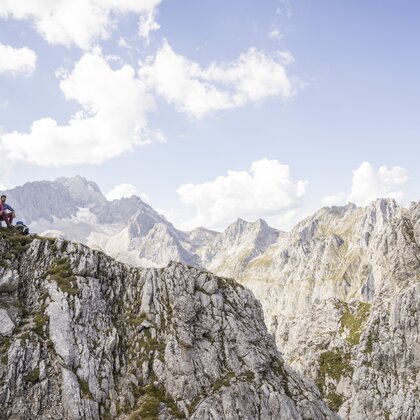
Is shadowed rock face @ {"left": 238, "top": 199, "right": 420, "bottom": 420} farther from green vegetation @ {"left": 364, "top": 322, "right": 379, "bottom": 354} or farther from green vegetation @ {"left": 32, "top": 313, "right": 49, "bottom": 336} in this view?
green vegetation @ {"left": 32, "top": 313, "right": 49, "bottom": 336}

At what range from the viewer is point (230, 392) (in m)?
48.6

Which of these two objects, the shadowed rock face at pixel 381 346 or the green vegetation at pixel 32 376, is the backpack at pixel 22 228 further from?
the shadowed rock face at pixel 381 346

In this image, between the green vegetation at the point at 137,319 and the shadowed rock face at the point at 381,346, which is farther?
the shadowed rock face at the point at 381,346

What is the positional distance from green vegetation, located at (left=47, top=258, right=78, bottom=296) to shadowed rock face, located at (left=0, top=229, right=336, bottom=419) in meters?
0.12

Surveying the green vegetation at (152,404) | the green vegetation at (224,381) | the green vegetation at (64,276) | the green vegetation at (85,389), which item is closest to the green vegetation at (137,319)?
the green vegetation at (64,276)

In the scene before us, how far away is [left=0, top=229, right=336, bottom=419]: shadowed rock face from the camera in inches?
1615

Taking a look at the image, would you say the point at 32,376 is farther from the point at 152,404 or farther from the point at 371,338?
the point at 371,338

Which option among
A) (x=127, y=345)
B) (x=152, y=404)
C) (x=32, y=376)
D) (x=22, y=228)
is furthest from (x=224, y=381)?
(x=22, y=228)

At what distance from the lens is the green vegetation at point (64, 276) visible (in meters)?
49.2

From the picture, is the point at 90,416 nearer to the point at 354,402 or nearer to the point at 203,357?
the point at 203,357

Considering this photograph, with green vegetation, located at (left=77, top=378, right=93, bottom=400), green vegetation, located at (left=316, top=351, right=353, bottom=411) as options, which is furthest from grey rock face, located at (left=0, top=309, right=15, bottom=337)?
green vegetation, located at (left=316, top=351, right=353, bottom=411)

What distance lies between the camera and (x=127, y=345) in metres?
49.3

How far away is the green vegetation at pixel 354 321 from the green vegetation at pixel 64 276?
122179 millimetres

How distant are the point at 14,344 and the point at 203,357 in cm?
2226
